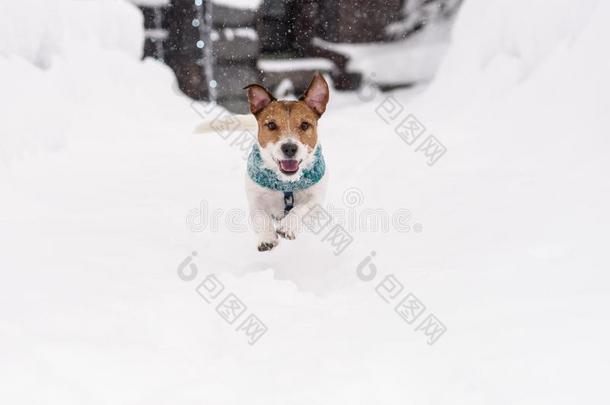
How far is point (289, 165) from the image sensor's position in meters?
3.80

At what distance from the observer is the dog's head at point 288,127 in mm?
3799

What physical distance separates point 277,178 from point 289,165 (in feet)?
0.84

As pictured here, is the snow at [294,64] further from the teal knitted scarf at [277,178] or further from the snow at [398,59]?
the teal knitted scarf at [277,178]

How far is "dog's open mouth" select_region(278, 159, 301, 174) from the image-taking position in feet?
12.4

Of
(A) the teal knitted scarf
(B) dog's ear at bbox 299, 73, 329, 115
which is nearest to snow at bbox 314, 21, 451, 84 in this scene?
(B) dog's ear at bbox 299, 73, 329, 115

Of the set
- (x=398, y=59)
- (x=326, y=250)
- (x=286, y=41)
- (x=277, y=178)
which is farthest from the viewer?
(x=286, y=41)

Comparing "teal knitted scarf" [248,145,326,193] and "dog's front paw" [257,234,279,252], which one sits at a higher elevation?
"teal knitted scarf" [248,145,326,193]

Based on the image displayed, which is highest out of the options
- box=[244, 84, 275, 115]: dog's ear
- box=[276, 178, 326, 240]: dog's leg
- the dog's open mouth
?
box=[244, 84, 275, 115]: dog's ear
